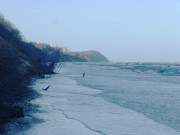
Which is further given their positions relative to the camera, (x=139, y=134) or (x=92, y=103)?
(x=92, y=103)

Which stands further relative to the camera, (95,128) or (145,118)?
(145,118)

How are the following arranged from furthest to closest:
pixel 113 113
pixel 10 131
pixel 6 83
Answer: pixel 113 113
pixel 10 131
pixel 6 83

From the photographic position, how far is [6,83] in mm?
6207

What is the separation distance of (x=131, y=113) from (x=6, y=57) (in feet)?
18.7

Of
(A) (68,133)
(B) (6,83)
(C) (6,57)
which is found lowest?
(A) (68,133)

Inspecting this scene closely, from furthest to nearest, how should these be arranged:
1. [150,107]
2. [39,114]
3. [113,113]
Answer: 1. [150,107]
2. [113,113]
3. [39,114]

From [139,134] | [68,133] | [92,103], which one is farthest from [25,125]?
[92,103]

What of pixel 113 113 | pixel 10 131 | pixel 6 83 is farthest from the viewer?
pixel 113 113

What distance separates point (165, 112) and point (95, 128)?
4019 mm

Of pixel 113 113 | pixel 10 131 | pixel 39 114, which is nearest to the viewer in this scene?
pixel 10 131

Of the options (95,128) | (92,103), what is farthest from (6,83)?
(92,103)

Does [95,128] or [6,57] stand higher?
[6,57]

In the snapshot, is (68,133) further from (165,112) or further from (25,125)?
(165,112)

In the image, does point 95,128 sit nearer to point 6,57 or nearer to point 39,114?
point 39,114
